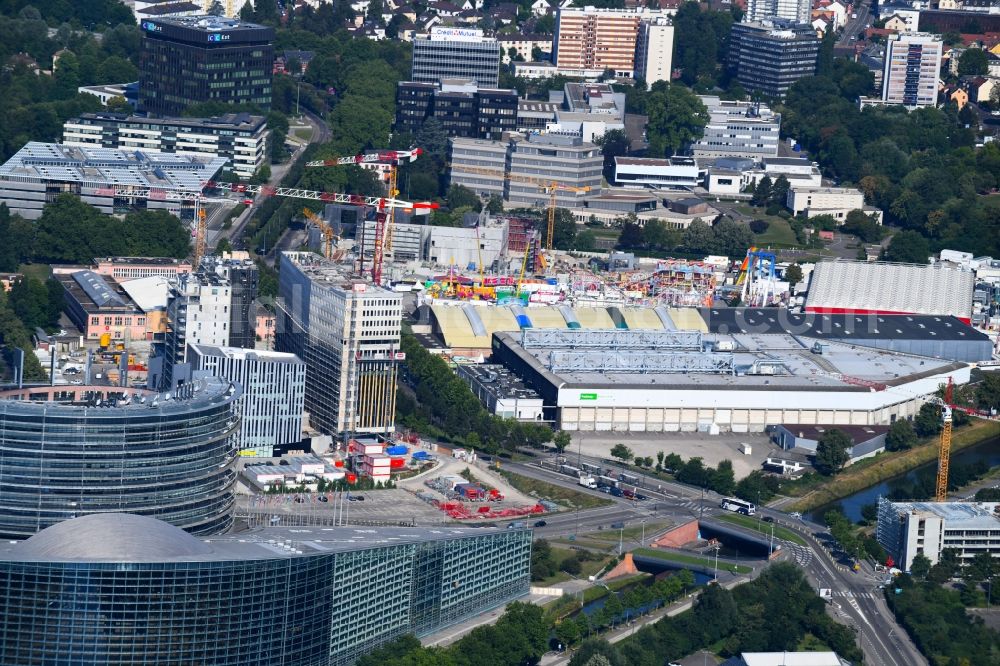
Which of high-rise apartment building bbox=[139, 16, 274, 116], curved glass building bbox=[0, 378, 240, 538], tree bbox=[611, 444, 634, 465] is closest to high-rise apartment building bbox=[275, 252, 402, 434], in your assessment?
tree bbox=[611, 444, 634, 465]

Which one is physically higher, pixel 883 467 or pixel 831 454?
pixel 831 454

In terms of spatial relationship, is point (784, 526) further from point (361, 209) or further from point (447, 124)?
point (447, 124)

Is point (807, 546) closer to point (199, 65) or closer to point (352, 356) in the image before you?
point (352, 356)

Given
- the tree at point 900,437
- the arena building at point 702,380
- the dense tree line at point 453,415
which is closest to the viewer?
the dense tree line at point 453,415

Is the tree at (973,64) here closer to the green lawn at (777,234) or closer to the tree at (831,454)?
the green lawn at (777,234)

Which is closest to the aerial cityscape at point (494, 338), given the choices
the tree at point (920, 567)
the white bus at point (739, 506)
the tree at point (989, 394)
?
the tree at point (920, 567)

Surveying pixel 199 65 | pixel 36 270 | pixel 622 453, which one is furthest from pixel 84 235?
pixel 622 453

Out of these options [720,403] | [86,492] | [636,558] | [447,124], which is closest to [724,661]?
[636,558]
